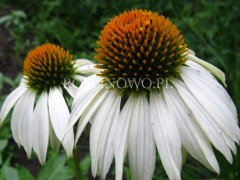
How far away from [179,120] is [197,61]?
0.31 metres

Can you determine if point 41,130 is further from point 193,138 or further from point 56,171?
point 193,138

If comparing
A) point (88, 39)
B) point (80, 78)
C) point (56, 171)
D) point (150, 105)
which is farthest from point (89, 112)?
point (88, 39)

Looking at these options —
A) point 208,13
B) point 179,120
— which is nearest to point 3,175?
point 179,120

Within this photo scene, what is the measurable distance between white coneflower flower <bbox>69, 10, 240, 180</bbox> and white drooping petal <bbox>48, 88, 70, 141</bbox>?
12 cm

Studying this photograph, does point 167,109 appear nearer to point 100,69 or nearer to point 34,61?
point 100,69

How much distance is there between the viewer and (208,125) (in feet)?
2.84

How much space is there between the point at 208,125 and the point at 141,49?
304 mm

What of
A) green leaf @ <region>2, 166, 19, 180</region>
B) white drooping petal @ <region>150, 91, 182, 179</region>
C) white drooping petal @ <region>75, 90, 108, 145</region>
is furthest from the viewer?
green leaf @ <region>2, 166, 19, 180</region>

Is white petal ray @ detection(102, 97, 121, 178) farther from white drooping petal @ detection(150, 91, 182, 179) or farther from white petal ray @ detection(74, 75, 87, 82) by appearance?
white petal ray @ detection(74, 75, 87, 82)

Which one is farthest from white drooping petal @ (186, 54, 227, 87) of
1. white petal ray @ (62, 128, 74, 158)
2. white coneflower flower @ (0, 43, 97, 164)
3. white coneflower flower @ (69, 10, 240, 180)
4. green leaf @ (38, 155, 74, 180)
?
green leaf @ (38, 155, 74, 180)

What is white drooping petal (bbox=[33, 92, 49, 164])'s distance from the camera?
1.09 m

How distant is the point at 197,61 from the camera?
1.12 m

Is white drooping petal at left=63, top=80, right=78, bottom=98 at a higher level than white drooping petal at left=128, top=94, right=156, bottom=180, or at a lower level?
higher

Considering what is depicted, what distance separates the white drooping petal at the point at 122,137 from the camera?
847 millimetres
